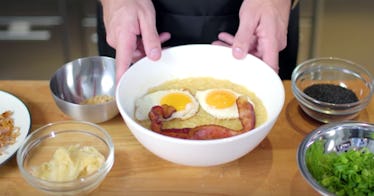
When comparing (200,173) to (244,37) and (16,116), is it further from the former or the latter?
(16,116)

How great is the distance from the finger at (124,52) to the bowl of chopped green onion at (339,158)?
49 centimetres

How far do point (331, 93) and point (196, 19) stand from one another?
514 millimetres

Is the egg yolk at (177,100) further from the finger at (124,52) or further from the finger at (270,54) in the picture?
the finger at (270,54)

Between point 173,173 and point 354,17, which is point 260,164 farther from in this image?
point 354,17

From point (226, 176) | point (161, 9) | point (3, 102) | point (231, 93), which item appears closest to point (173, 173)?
point (226, 176)

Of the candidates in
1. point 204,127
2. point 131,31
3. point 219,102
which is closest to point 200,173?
point 204,127

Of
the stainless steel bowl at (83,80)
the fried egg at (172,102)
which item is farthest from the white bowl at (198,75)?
the stainless steel bowl at (83,80)

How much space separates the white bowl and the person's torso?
293 mm

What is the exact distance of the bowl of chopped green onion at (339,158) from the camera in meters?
1.05

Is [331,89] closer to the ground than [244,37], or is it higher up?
closer to the ground

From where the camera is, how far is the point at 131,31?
1.31 meters

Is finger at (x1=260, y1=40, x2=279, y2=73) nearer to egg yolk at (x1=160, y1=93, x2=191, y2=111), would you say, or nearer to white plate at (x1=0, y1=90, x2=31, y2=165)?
egg yolk at (x1=160, y1=93, x2=191, y2=111)

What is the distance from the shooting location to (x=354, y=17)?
8.71 ft

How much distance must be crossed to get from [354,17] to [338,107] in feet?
5.20
